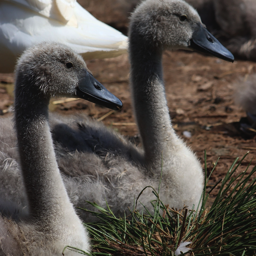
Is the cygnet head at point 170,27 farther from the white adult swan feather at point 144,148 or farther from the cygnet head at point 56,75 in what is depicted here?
the cygnet head at point 56,75

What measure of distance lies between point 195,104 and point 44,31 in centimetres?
252

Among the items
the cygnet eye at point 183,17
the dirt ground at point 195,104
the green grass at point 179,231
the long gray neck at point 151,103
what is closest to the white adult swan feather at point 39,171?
the green grass at point 179,231

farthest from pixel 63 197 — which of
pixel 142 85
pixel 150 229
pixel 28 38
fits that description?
pixel 28 38

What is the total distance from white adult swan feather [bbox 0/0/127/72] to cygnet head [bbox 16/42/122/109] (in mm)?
1319

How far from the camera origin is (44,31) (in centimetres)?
401

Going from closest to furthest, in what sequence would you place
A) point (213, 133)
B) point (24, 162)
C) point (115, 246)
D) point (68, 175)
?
point (24, 162)
point (115, 246)
point (68, 175)
point (213, 133)

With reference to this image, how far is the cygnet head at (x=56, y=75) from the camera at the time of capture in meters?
2.51

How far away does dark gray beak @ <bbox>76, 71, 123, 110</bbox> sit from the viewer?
8.91ft

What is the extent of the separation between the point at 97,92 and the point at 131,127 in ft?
7.95

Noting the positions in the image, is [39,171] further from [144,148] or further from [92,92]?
[144,148]

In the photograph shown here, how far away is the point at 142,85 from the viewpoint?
325 centimetres

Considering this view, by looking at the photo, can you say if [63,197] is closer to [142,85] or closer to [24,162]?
[24,162]

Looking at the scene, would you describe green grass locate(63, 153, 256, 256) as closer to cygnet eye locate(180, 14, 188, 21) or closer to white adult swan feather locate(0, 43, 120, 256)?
white adult swan feather locate(0, 43, 120, 256)

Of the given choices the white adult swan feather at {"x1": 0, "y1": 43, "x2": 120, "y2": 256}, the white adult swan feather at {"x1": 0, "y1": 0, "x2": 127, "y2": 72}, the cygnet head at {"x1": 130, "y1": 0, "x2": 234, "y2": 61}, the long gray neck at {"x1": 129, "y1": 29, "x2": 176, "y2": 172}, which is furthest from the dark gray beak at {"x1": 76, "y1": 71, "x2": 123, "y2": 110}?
the white adult swan feather at {"x1": 0, "y1": 0, "x2": 127, "y2": 72}
